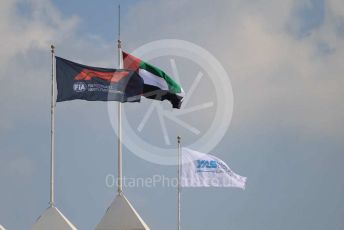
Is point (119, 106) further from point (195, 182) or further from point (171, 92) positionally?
A: point (195, 182)

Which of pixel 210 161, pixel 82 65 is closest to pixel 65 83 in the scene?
pixel 82 65

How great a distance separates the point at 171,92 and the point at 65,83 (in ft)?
21.4

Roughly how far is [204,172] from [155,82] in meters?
17.2

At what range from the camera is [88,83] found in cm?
7681

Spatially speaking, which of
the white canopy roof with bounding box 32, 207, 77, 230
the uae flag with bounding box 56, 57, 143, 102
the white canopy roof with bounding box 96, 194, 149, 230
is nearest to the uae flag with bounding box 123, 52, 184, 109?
the uae flag with bounding box 56, 57, 143, 102

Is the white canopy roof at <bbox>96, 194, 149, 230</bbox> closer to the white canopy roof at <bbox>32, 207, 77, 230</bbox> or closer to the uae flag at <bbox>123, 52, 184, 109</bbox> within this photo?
the white canopy roof at <bbox>32, 207, 77, 230</bbox>

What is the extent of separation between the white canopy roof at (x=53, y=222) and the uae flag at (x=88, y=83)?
21.2ft

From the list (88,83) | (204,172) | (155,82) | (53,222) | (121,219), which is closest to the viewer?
(53,222)

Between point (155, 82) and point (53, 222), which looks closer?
point (53, 222)

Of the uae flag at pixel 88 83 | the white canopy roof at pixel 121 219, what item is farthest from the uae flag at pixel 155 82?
the white canopy roof at pixel 121 219

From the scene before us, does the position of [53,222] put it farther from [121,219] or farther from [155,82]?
[155,82]

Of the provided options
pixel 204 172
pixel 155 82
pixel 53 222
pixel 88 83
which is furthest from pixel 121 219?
pixel 204 172

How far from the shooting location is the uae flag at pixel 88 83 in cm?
7662

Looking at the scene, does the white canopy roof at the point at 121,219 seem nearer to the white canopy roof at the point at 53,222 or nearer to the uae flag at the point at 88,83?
the white canopy roof at the point at 53,222
